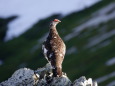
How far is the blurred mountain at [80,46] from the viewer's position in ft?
299

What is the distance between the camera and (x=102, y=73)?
3504 inches

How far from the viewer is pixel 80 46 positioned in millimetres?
101938

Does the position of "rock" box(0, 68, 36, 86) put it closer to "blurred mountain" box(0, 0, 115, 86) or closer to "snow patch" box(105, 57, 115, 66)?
"blurred mountain" box(0, 0, 115, 86)

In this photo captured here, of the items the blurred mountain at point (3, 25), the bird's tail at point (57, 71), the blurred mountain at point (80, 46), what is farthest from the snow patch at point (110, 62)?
the bird's tail at point (57, 71)

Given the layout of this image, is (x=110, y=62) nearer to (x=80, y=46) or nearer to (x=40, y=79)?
(x=80, y=46)

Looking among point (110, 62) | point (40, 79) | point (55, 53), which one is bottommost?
point (40, 79)

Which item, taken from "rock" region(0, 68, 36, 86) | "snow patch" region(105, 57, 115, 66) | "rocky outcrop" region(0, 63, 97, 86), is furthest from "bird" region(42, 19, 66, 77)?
"snow patch" region(105, 57, 115, 66)

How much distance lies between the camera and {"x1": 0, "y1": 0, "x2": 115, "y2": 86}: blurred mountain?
91188 millimetres

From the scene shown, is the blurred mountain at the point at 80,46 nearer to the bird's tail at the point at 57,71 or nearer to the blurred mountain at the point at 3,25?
the blurred mountain at the point at 3,25

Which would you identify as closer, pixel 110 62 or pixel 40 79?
pixel 40 79

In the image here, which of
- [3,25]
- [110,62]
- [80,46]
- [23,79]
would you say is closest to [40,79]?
[23,79]

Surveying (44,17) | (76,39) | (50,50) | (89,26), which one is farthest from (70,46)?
(50,50)

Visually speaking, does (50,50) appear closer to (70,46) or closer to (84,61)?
(84,61)

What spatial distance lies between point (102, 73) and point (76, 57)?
917 cm
